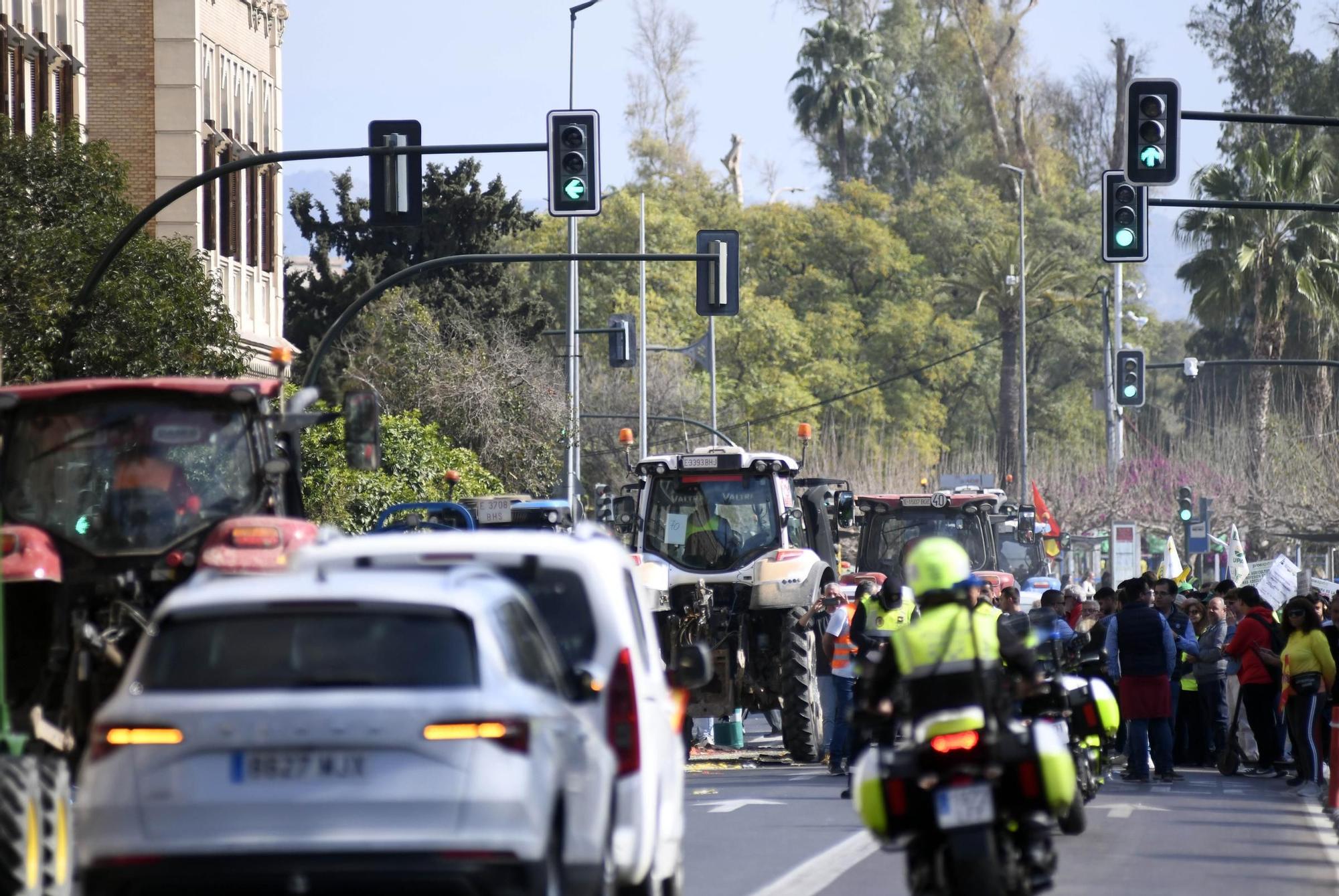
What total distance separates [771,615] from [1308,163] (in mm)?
40969

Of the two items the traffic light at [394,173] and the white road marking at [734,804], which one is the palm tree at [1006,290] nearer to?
the traffic light at [394,173]

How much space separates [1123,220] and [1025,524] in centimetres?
1022

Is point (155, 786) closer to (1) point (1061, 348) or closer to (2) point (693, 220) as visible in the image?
(2) point (693, 220)

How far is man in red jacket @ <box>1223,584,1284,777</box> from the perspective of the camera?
70.6ft

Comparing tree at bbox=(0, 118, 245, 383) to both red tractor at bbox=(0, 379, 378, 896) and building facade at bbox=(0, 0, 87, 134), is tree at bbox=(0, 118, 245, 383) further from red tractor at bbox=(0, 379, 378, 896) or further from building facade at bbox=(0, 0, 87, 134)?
red tractor at bbox=(0, 379, 378, 896)

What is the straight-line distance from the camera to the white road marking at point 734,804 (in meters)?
17.4

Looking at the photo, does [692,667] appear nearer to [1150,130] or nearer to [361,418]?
[361,418]

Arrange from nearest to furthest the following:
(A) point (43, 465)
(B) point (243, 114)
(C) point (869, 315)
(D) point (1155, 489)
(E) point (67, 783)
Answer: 1. (E) point (67, 783)
2. (A) point (43, 465)
3. (B) point (243, 114)
4. (D) point (1155, 489)
5. (C) point (869, 315)

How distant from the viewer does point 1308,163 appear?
60.0 m

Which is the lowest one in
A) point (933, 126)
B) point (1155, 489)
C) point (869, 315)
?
point (1155, 489)

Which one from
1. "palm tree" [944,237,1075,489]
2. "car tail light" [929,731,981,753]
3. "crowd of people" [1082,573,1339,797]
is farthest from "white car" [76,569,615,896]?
"palm tree" [944,237,1075,489]

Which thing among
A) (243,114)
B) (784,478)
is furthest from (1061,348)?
(784,478)

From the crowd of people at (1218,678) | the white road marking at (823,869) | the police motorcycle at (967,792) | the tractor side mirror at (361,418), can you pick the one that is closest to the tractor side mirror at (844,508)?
the crowd of people at (1218,678)

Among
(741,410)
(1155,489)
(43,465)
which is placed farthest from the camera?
(741,410)
